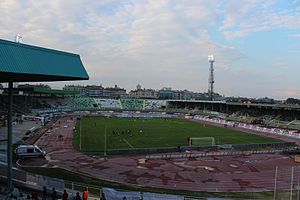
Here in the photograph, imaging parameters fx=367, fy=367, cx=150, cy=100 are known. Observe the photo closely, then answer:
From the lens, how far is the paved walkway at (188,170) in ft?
95.8

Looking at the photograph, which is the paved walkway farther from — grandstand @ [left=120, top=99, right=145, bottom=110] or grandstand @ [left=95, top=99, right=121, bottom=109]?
grandstand @ [left=120, top=99, right=145, bottom=110]

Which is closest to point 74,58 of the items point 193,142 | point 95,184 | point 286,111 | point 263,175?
point 95,184

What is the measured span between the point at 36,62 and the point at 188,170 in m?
20.6

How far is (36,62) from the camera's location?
16609 mm

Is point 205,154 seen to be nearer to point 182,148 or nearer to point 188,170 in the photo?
point 182,148

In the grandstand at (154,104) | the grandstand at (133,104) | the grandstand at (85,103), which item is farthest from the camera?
the grandstand at (154,104)

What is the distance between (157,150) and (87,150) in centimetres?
802

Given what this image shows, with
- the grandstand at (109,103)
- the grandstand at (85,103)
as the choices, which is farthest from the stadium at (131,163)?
the grandstand at (109,103)

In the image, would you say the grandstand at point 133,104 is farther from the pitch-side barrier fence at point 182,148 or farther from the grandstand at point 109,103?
the pitch-side barrier fence at point 182,148

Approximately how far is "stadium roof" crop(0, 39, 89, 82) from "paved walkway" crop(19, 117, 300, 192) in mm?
13186

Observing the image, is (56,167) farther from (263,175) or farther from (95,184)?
(263,175)

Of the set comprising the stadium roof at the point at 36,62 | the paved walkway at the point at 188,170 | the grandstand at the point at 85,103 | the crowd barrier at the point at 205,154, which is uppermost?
the stadium roof at the point at 36,62

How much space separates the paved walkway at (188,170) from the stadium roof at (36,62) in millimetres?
13186

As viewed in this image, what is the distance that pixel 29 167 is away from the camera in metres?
32.6
